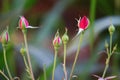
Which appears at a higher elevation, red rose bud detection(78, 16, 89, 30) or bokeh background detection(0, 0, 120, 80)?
red rose bud detection(78, 16, 89, 30)

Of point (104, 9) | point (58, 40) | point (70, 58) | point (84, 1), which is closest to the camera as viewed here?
point (58, 40)

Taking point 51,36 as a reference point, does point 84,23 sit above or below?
above

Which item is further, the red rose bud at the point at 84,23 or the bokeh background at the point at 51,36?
the bokeh background at the point at 51,36

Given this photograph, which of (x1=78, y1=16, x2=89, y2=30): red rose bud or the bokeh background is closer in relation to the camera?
(x1=78, y1=16, x2=89, y2=30): red rose bud

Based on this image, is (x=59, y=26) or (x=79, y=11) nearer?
(x=59, y=26)

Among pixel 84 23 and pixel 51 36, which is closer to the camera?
pixel 84 23

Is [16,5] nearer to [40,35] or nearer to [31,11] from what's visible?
[40,35]

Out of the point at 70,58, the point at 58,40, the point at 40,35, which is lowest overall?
the point at 70,58

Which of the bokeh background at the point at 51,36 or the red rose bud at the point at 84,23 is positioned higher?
the red rose bud at the point at 84,23

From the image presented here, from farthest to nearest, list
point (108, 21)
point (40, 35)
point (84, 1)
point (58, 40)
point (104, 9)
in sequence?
point (84, 1)
point (104, 9)
point (40, 35)
point (108, 21)
point (58, 40)

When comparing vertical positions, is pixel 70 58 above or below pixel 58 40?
below

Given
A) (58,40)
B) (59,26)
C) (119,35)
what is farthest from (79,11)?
(58,40)
